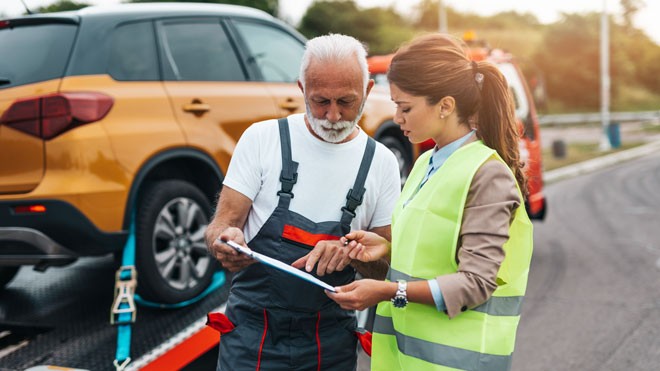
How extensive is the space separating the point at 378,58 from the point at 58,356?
6142 millimetres

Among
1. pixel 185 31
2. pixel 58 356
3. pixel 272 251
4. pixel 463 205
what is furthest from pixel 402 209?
pixel 185 31

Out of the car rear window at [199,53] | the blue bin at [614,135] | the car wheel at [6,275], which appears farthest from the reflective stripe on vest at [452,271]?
the blue bin at [614,135]

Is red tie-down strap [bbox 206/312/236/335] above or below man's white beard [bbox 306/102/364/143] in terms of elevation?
below

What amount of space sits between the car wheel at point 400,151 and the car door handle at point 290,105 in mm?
1028

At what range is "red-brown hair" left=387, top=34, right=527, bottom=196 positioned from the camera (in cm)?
191

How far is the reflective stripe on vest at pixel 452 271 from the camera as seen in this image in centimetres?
180

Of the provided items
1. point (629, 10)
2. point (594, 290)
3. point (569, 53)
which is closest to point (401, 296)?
point (594, 290)

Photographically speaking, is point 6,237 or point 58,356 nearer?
point 58,356

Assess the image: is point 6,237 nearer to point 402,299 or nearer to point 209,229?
point 209,229

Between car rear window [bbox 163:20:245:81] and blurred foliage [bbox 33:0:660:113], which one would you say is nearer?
car rear window [bbox 163:20:245:81]

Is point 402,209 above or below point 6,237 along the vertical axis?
above

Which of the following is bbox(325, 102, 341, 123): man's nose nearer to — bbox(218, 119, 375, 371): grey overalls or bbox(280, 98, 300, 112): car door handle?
bbox(218, 119, 375, 371): grey overalls

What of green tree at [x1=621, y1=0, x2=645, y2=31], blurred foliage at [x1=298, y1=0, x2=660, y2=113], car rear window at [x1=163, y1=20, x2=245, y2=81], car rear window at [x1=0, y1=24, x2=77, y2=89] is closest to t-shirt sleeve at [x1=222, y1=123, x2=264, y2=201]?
car rear window at [x1=0, y1=24, x2=77, y2=89]

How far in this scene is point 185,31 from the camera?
4.73 metres
